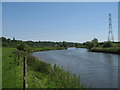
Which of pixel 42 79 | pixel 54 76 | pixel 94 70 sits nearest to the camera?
pixel 42 79

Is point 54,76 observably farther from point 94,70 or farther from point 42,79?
point 94,70

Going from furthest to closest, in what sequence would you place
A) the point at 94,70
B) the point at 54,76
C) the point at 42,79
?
the point at 94,70 → the point at 54,76 → the point at 42,79

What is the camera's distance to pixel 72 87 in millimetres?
7914

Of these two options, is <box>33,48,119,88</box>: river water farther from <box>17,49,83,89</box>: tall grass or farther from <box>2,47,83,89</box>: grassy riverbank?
<box>2,47,83,89</box>: grassy riverbank

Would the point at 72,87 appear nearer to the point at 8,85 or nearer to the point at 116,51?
the point at 8,85

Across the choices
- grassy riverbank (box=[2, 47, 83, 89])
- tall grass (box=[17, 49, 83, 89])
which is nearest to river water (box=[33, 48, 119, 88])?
tall grass (box=[17, 49, 83, 89])

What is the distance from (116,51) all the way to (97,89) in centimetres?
3319

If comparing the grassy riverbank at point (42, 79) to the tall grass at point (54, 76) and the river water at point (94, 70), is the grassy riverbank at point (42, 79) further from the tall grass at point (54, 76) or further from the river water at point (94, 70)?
the river water at point (94, 70)

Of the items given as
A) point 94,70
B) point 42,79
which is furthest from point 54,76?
point 94,70

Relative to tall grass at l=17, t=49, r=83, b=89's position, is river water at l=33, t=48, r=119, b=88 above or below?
below

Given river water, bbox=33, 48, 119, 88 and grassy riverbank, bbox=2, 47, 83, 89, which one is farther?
river water, bbox=33, 48, 119, 88

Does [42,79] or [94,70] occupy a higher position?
[42,79]

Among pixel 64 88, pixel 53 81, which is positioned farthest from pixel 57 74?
pixel 64 88

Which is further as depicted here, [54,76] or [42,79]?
[54,76]
